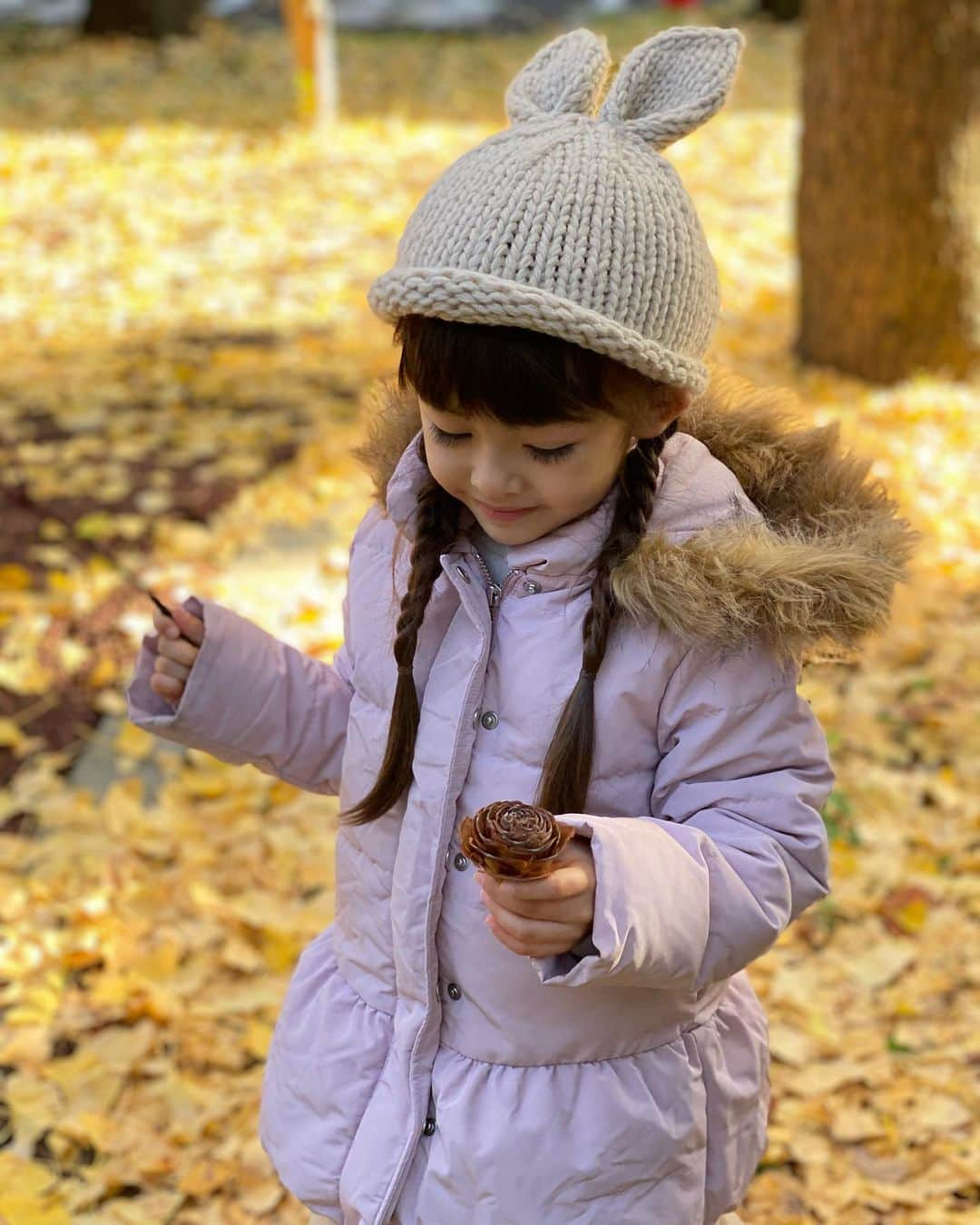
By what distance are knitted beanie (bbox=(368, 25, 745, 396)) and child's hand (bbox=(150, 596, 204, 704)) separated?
509 mm

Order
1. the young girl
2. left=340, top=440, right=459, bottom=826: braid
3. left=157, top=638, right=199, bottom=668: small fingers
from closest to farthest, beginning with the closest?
1. the young girl
2. left=340, top=440, right=459, bottom=826: braid
3. left=157, top=638, right=199, bottom=668: small fingers

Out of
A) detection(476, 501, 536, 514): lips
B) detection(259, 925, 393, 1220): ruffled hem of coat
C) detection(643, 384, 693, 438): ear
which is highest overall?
detection(643, 384, 693, 438): ear

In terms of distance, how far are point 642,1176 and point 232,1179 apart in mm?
1087

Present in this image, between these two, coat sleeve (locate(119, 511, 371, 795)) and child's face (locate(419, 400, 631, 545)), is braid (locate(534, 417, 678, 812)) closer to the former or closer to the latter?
child's face (locate(419, 400, 631, 545))

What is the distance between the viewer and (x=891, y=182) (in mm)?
5098

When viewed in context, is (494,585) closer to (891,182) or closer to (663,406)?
(663,406)

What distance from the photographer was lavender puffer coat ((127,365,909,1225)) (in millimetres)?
1472

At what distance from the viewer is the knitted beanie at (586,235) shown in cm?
136

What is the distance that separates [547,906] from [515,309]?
55cm

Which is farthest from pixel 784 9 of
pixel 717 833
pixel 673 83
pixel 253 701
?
pixel 717 833

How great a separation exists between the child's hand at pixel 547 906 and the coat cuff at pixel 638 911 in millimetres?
12

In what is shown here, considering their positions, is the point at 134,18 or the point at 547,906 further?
the point at 134,18

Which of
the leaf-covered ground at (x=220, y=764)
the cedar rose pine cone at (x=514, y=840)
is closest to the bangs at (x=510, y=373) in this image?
the cedar rose pine cone at (x=514, y=840)

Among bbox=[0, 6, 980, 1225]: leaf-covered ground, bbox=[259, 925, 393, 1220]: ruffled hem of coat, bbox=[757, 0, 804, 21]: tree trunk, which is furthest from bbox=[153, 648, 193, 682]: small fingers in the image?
bbox=[757, 0, 804, 21]: tree trunk
